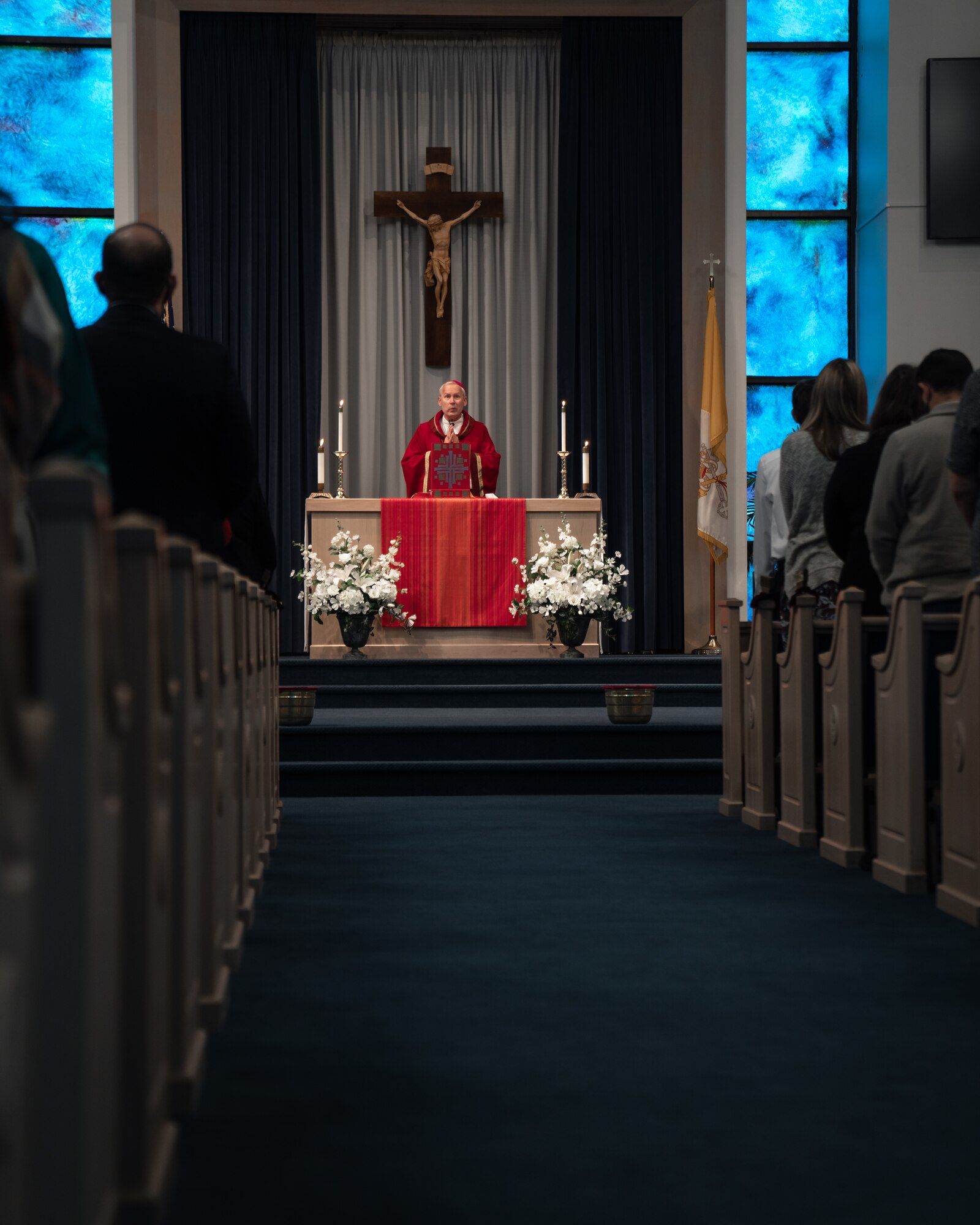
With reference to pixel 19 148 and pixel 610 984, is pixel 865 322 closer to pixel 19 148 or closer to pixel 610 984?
pixel 19 148

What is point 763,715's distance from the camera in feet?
15.7

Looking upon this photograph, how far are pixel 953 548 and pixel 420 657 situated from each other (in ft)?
15.4

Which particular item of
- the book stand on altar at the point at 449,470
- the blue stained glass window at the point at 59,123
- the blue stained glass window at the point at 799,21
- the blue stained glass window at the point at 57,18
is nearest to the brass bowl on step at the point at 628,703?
the book stand on altar at the point at 449,470

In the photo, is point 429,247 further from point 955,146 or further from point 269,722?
point 269,722

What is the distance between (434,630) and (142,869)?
669 cm

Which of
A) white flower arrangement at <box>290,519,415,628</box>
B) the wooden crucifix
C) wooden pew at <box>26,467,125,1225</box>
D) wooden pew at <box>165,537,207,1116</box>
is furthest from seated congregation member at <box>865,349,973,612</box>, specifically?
the wooden crucifix

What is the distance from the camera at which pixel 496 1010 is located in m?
2.48

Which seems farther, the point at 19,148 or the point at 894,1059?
the point at 19,148

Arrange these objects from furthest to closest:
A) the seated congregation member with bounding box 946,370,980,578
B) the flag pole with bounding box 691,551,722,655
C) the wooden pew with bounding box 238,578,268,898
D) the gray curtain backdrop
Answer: the gray curtain backdrop
the flag pole with bounding box 691,551,722,655
the seated congregation member with bounding box 946,370,980,578
the wooden pew with bounding box 238,578,268,898

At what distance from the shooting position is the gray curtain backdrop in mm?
10406

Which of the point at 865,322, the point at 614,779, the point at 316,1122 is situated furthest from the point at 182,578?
the point at 865,322

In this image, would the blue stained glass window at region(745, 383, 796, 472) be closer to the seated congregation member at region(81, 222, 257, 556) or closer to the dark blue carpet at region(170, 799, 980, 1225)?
the dark blue carpet at region(170, 799, 980, 1225)

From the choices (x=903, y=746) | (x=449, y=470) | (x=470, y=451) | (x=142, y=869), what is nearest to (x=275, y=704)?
(x=903, y=746)

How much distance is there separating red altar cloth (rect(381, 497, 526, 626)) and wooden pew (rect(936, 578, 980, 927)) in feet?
16.4
